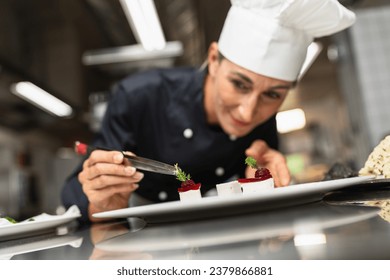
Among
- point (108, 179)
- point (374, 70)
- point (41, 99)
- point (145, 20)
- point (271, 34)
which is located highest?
point (41, 99)

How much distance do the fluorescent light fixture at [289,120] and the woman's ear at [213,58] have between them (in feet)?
0.51

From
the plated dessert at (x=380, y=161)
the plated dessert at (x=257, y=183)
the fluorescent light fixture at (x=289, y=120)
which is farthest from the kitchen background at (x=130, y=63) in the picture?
the plated dessert at (x=257, y=183)

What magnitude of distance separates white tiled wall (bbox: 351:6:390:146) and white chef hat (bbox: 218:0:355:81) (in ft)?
5.33

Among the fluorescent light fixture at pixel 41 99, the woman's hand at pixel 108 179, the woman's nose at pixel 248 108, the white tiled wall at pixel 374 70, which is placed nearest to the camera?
the woman's hand at pixel 108 179

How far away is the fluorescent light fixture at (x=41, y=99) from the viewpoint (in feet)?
9.05

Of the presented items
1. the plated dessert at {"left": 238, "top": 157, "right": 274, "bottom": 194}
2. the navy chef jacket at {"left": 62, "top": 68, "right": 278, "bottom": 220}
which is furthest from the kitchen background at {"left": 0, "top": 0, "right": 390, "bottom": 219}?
the plated dessert at {"left": 238, "top": 157, "right": 274, "bottom": 194}

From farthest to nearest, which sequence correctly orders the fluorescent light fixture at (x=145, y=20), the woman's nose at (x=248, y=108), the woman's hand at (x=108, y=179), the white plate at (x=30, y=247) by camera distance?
the fluorescent light fixture at (x=145, y=20), the woman's nose at (x=248, y=108), the woman's hand at (x=108, y=179), the white plate at (x=30, y=247)

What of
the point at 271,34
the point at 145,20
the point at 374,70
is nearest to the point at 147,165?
the point at 271,34

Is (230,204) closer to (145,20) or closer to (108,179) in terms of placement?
(108,179)

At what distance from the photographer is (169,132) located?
0.75 metres

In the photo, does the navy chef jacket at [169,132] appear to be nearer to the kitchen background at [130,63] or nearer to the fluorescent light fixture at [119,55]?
the kitchen background at [130,63]

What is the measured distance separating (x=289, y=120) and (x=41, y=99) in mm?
2871
